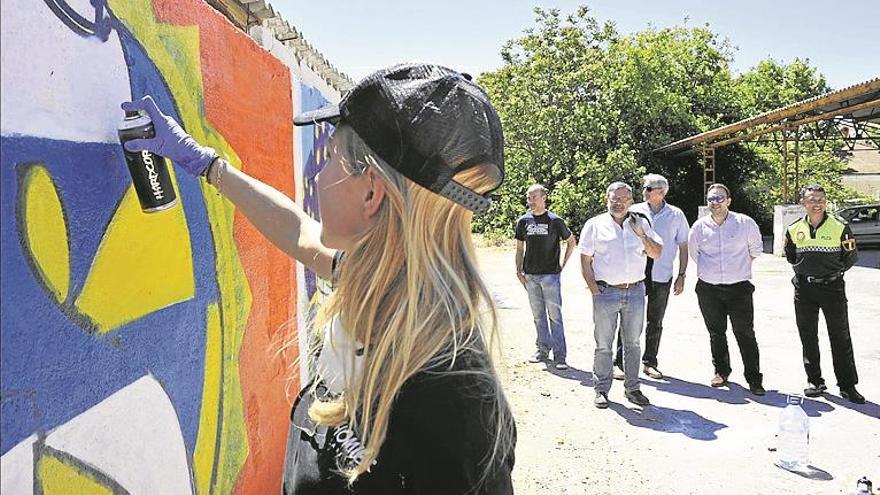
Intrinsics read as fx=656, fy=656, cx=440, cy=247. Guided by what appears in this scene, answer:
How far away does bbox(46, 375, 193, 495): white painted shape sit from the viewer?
5.11ft

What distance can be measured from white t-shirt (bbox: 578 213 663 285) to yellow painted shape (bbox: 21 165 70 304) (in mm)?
4768

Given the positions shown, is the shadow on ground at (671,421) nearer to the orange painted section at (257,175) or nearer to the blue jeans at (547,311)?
the blue jeans at (547,311)

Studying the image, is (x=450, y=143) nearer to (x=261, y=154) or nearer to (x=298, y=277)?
(x=261, y=154)

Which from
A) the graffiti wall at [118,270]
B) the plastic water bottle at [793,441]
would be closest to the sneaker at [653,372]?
the plastic water bottle at [793,441]

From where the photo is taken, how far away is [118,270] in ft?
5.68

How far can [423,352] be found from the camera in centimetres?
126

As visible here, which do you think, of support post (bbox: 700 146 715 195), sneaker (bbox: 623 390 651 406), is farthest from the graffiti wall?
support post (bbox: 700 146 715 195)

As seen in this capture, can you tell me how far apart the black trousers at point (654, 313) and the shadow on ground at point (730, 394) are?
282mm

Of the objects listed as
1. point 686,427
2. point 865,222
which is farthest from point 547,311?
point 865,222

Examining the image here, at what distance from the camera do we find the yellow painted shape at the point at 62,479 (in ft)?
4.61

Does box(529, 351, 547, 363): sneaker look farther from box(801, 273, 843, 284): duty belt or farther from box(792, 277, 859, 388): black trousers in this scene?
box(801, 273, 843, 284): duty belt

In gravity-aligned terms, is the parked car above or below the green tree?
below

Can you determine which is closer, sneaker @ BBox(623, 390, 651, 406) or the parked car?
sneaker @ BBox(623, 390, 651, 406)

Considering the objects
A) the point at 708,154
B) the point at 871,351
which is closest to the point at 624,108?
the point at 708,154
